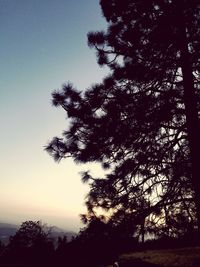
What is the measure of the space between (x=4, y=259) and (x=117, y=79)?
8.08m

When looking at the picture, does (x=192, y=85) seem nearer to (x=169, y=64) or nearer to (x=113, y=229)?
(x=169, y=64)

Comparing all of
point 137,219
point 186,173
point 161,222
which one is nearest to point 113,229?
point 137,219

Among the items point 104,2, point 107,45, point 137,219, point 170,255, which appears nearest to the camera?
point 137,219

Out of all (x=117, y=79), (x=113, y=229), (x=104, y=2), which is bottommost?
(x=113, y=229)

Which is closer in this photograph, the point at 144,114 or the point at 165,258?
the point at 144,114

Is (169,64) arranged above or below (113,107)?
above

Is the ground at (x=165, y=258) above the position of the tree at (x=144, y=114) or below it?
below

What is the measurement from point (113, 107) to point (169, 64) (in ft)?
5.87

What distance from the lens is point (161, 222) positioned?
22.6ft

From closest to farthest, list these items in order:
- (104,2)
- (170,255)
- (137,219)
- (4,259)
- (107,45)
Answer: (137,219) < (107,45) < (104,2) < (170,255) < (4,259)

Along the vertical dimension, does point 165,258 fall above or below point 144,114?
below

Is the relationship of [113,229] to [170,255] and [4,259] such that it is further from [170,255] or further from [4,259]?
[4,259]

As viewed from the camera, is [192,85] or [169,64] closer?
[192,85]

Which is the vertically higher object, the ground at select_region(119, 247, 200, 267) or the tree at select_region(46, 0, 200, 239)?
the tree at select_region(46, 0, 200, 239)
